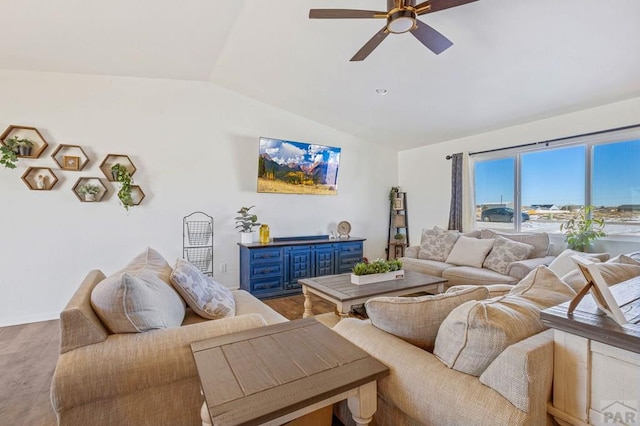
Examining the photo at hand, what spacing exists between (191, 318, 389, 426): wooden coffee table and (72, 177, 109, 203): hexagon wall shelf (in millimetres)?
3192

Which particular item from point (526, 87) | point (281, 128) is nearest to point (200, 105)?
point (281, 128)

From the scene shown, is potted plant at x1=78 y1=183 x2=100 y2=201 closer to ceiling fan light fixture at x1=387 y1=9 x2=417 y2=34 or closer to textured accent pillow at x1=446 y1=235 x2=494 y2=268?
ceiling fan light fixture at x1=387 y1=9 x2=417 y2=34

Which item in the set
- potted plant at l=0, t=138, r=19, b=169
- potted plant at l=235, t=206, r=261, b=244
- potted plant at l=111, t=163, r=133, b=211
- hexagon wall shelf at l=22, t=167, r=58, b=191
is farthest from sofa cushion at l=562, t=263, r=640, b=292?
potted plant at l=0, t=138, r=19, b=169

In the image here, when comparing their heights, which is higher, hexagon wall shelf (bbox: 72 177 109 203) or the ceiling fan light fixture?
the ceiling fan light fixture

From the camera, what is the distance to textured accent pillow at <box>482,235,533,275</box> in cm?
362

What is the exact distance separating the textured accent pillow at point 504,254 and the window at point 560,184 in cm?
81

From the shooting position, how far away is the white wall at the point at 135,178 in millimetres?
3326

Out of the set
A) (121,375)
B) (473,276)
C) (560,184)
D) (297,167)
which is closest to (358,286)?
(473,276)

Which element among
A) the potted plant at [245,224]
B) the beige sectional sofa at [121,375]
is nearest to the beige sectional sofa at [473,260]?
the potted plant at [245,224]

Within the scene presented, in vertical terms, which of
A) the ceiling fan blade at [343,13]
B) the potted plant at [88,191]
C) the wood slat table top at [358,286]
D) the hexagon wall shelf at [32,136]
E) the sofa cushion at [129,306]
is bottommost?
the wood slat table top at [358,286]

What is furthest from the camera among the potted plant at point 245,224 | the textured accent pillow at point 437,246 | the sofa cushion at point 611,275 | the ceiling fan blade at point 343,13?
the textured accent pillow at point 437,246

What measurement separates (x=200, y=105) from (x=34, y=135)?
1824 mm

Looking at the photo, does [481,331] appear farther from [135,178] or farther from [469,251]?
[135,178]

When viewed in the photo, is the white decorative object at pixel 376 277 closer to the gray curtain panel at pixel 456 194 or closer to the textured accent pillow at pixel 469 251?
the textured accent pillow at pixel 469 251
